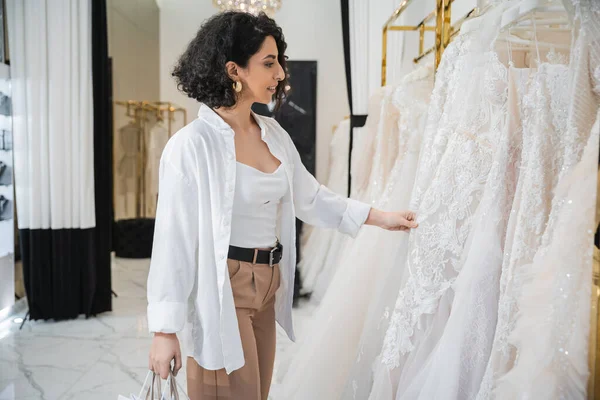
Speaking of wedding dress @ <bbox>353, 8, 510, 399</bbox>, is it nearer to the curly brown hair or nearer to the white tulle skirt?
the white tulle skirt

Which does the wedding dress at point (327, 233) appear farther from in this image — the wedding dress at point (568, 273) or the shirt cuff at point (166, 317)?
the wedding dress at point (568, 273)

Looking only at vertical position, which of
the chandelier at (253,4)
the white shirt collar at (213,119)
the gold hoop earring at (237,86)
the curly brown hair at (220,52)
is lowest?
the white shirt collar at (213,119)

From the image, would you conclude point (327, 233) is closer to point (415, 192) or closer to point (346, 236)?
point (346, 236)

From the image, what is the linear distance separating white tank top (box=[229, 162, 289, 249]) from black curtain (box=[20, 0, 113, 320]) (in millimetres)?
2300

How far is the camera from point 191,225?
1.25 m

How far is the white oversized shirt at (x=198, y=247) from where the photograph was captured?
1204 millimetres

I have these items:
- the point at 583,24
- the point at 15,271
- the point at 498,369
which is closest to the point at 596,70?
the point at 583,24

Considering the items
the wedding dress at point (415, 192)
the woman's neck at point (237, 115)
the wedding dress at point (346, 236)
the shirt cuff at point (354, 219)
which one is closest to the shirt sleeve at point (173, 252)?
the woman's neck at point (237, 115)

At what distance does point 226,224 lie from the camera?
1257 mm

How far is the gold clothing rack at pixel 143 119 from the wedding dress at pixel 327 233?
184 cm

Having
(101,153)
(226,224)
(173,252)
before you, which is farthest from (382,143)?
(101,153)

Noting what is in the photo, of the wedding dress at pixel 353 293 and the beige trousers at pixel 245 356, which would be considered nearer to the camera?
the beige trousers at pixel 245 356

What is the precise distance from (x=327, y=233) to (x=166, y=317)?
291 centimetres

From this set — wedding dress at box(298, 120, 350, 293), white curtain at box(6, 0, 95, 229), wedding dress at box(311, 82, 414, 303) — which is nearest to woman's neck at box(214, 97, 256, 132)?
wedding dress at box(311, 82, 414, 303)
